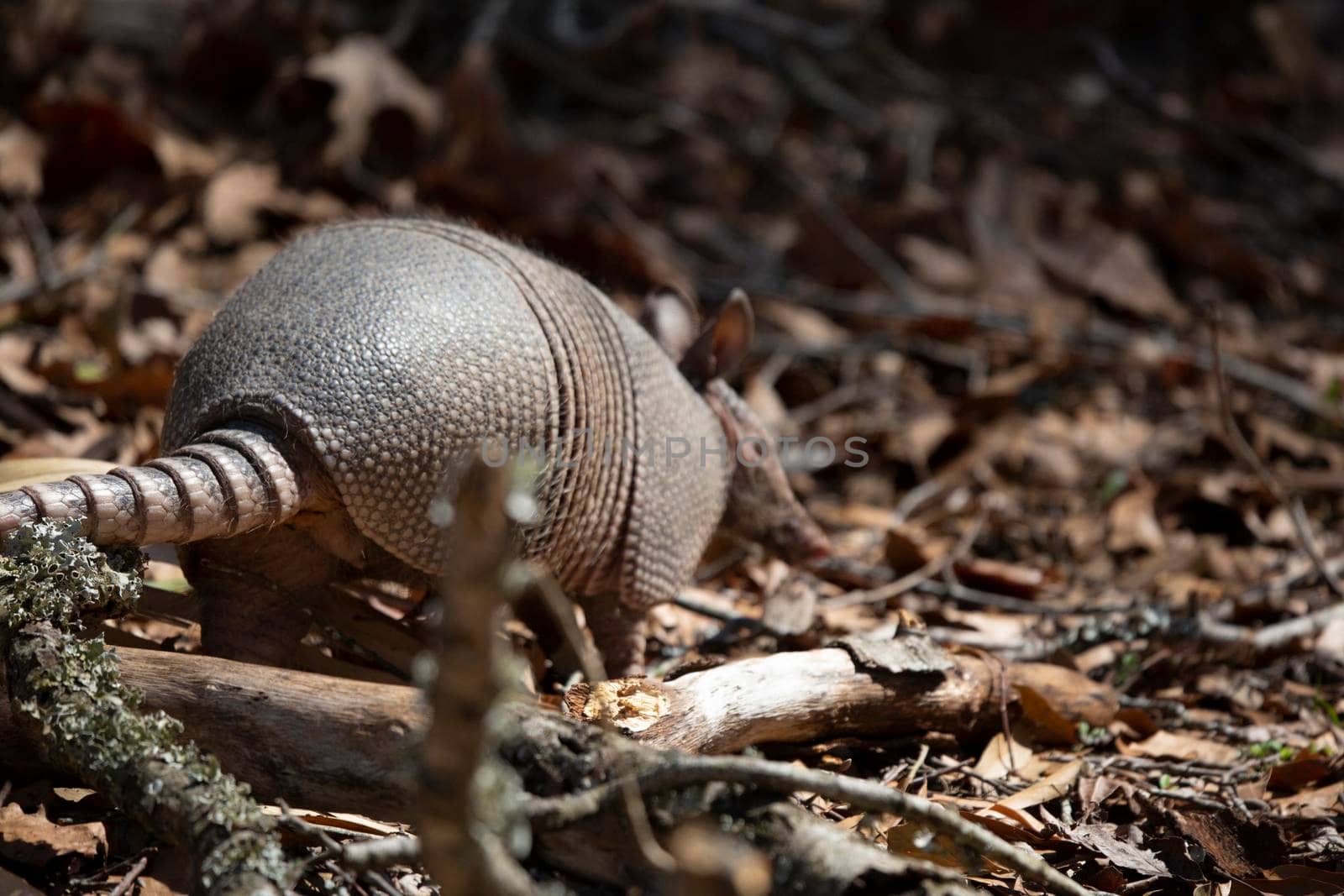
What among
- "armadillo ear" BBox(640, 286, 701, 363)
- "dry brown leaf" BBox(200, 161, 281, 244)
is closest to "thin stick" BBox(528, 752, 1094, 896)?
"armadillo ear" BBox(640, 286, 701, 363)

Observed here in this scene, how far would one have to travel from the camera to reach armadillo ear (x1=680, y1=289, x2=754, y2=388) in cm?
448

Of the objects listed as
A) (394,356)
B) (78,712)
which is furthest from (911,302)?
(78,712)

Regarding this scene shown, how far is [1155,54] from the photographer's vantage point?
9.88 metres

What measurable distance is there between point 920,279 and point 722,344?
3375 mm

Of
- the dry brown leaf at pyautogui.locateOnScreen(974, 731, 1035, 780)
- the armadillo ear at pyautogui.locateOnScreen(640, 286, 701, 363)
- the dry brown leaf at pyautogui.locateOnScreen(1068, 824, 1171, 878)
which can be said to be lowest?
the dry brown leaf at pyautogui.locateOnScreen(974, 731, 1035, 780)

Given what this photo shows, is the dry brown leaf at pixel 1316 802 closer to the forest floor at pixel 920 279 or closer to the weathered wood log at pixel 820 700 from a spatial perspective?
the forest floor at pixel 920 279

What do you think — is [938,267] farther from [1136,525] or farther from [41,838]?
[41,838]

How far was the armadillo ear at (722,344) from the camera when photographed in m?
4.48

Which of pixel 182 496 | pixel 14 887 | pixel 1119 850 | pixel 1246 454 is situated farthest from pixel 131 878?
pixel 1246 454

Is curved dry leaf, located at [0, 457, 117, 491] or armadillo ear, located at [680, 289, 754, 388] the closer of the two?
curved dry leaf, located at [0, 457, 117, 491]

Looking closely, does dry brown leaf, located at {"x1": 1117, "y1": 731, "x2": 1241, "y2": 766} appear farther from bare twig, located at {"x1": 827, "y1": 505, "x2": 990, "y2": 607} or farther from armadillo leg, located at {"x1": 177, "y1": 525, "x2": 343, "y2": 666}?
armadillo leg, located at {"x1": 177, "y1": 525, "x2": 343, "y2": 666}

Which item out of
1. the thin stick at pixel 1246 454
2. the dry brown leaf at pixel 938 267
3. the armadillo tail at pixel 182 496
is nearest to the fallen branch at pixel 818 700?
the armadillo tail at pixel 182 496

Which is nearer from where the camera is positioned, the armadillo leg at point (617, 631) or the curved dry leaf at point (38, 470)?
the curved dry leaf at point (38, 470)

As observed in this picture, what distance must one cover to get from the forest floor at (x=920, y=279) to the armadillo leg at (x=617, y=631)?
0.21 meters
